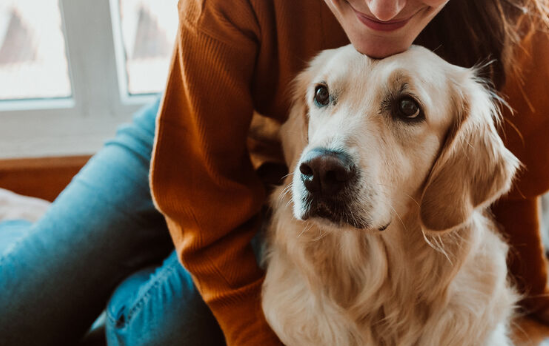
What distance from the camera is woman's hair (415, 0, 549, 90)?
1.14m

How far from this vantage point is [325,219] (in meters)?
0.98

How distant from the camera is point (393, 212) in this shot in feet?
3.42

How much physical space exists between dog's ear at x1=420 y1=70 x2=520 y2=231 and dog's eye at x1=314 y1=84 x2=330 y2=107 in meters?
0.26

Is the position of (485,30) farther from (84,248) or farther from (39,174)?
(39,174)

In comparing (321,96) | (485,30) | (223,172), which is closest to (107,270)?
(223,172)

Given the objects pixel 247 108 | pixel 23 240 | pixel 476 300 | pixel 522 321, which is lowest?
pixel 522 321

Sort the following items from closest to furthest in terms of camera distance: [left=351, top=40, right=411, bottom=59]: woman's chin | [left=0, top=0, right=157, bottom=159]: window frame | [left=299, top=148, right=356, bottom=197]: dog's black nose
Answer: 1. [left=299, top=148, right=356, bottom=197]: dog's black nose
2. [left=351, top=40, right=411, bottom=59]: woman's chin
3. [left=0, top=0, right=157, bottom=159]: window frame

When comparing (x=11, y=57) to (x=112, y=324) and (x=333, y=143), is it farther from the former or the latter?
(x=333, y=143)

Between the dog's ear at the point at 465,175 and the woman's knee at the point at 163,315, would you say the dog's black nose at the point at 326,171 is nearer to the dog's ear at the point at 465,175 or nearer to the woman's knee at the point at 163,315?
the dog's ear at the point at 465,175

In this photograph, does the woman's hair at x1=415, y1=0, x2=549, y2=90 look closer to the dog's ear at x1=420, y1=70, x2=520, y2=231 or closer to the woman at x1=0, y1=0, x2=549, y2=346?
the woman at x1=0, y1=0, x2=549, y2=346

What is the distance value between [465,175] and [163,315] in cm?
78

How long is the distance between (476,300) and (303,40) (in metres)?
0.70

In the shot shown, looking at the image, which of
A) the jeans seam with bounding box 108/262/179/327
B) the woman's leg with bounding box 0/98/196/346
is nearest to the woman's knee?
the jeans seam with bounding box 108/262/179/327

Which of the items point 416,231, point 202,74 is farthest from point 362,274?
point 202,74
